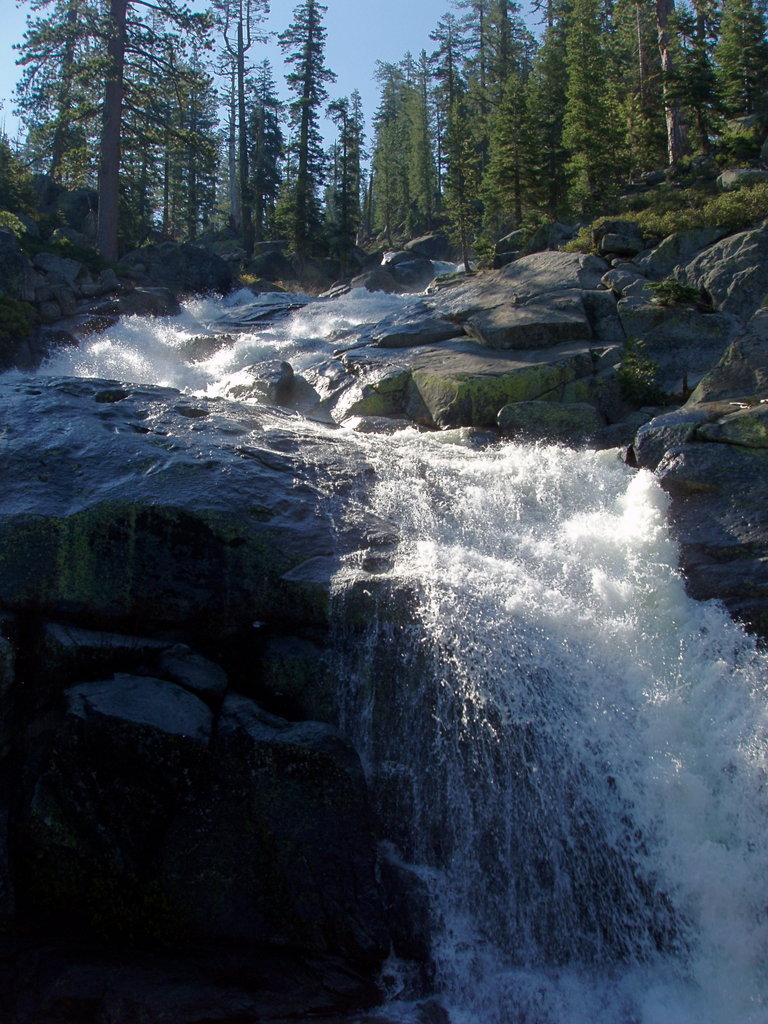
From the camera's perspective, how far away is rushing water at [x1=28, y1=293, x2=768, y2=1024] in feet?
19.1

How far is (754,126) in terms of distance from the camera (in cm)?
2456

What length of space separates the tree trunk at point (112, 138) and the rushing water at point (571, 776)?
22.4m

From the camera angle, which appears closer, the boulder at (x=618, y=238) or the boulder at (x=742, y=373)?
the boulder at (x=742, y=373)

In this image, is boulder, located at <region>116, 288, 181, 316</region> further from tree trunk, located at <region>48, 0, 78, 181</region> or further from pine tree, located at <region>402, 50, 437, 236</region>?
pine tree, located at <region>402, 50, 437, 236</region>

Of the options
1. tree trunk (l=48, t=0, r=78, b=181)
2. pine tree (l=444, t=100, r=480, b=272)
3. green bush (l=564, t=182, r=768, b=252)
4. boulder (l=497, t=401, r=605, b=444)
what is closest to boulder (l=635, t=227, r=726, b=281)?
green bush (l=564, t=182, r=768, b=252)

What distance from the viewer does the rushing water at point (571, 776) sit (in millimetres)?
5832

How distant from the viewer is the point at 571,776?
6508mm

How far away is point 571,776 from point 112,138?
87.7 ft

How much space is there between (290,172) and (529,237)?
83.9 feet

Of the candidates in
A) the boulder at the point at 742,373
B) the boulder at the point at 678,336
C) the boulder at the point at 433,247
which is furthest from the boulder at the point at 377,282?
the boulder at the point at 742,373

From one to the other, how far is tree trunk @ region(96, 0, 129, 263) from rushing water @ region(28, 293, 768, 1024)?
22383 millimetres

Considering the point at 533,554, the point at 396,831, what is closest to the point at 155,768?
the point at 396,831

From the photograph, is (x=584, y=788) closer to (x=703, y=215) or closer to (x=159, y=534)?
(x=159, y=534)

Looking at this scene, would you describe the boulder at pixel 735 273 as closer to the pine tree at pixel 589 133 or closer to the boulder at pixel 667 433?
the boulder at pixel 667 433
